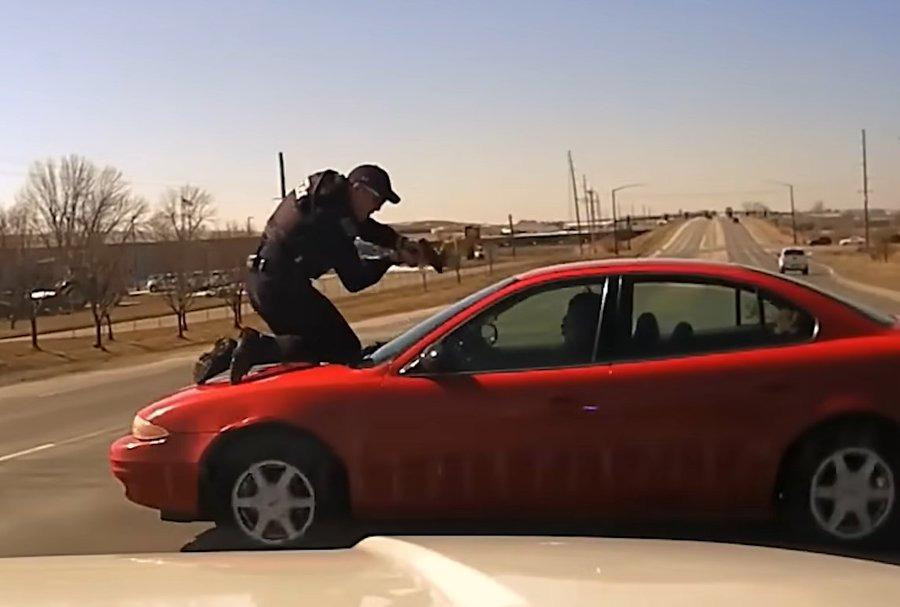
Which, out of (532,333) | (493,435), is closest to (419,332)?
(532,333)

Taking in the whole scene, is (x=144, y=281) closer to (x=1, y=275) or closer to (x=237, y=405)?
(x=1, y=275)

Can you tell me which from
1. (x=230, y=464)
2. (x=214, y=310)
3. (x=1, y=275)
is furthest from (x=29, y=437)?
(x=214, y=310)

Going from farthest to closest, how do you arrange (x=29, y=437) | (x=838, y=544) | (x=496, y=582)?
(x=29, y=437), (x=838, y=544), (x=496, y=582)

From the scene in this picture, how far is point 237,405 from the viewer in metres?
6.38

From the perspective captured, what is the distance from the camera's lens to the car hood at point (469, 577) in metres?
2.94

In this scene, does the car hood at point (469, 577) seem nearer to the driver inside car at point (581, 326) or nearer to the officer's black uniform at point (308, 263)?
the driver inside car at point (581, 326)

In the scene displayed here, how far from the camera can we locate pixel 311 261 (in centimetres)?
726

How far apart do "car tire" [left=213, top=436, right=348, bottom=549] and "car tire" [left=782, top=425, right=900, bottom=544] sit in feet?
7.53

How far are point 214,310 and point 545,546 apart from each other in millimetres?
63078

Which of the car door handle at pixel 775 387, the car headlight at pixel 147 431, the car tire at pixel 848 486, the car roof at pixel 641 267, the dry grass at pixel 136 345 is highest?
the car roof at pixel 641 267

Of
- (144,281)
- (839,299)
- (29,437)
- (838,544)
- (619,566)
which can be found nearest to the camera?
(619,566)

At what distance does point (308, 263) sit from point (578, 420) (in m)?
1.98

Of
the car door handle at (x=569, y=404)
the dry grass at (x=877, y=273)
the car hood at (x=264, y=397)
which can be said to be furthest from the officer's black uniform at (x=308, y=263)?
the dry grass at (x=877, y=273)

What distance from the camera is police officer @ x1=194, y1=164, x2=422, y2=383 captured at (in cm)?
716
